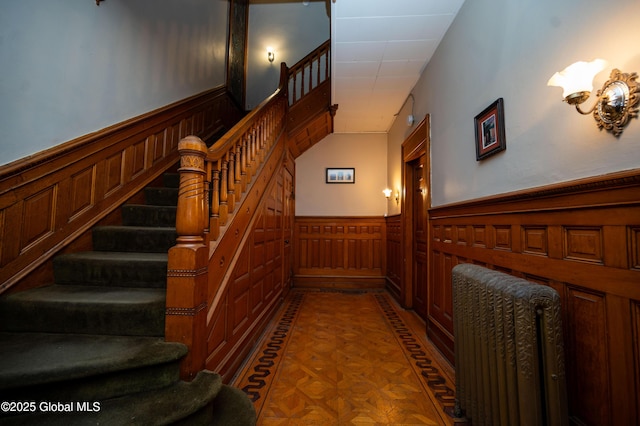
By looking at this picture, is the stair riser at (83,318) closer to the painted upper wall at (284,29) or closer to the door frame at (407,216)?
the door frame at (407,216)

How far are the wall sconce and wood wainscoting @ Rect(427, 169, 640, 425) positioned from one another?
0.22 metres

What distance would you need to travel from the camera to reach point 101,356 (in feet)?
4.03

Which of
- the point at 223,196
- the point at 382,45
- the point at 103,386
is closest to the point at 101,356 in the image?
the point at 103,386

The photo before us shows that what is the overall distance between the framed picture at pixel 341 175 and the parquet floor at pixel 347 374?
9.09 feet

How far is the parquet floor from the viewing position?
1634 mm

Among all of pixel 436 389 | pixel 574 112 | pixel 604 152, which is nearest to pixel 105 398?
pixel 436 389

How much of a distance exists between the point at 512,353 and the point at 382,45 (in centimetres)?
279

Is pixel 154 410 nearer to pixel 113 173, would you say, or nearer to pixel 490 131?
pixel 113 173

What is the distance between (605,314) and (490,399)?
24.6 inches

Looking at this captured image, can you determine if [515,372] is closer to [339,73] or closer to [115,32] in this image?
[339,73]

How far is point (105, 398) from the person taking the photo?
120 cm

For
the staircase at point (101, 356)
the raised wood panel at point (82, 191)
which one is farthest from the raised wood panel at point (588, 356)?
the raised wood panel at point (82, 191)

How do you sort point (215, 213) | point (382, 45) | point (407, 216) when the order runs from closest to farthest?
point (215, 213), point (382, 45), point (407, 216)

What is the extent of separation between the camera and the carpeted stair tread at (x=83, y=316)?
1444mm
